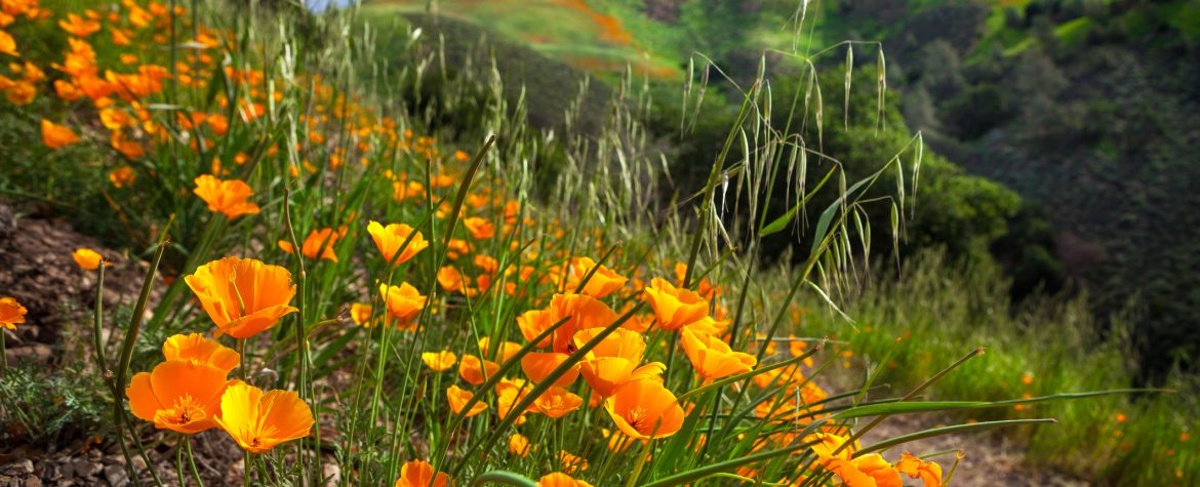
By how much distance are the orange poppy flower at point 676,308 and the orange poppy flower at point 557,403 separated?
0.15m

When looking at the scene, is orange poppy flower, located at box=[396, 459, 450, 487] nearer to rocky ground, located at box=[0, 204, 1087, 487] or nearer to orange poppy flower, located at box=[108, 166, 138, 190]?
rocky ground, located at box=[0, 204, 1087, 487]

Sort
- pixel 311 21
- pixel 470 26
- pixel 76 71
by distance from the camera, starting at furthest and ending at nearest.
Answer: pixel 470 26 → pixel 311 21 → pixel 76 71

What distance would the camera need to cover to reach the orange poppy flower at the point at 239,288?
0.77m

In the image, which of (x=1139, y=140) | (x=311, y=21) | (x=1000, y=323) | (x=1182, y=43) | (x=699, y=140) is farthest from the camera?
(x=1182, y=43)

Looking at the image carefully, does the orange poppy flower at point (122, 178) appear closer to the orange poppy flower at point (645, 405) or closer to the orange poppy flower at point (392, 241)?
the orange poppy flower at point (392, 241)

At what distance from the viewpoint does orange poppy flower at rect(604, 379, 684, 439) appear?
0.79m

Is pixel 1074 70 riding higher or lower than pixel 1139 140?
higher

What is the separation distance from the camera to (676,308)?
2.71ft

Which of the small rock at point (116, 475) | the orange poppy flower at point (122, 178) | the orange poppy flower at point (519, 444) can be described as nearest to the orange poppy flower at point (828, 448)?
the orange poppy flower at point (519, 444)

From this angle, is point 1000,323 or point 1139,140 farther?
point 1139,140

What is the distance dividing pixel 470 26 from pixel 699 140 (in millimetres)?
8100

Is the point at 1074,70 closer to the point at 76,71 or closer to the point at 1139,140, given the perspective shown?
the point at 1139,140

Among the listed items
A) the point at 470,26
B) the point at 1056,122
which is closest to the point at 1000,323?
the point at 470,26

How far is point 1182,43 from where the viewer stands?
19953 mm
